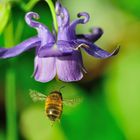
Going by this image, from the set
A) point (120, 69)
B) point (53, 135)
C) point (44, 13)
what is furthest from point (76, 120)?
point (44, 13)

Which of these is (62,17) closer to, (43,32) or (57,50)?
(43,32)

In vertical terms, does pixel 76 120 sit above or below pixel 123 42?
below

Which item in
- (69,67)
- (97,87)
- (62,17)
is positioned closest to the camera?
(69,67)

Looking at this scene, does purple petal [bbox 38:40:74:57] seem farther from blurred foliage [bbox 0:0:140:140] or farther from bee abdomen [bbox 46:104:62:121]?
blurred foliage [bbox 0:0:140:140]

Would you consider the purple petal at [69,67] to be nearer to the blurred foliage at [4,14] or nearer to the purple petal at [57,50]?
the purple petal at [57,50]

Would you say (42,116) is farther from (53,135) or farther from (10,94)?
(10,94)

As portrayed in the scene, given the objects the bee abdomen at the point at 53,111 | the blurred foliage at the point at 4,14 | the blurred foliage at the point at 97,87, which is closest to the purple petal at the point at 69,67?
the bee abdomen at the point at 53,111

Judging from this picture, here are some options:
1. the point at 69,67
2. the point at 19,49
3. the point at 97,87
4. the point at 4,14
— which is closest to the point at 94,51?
the point at 69,67
